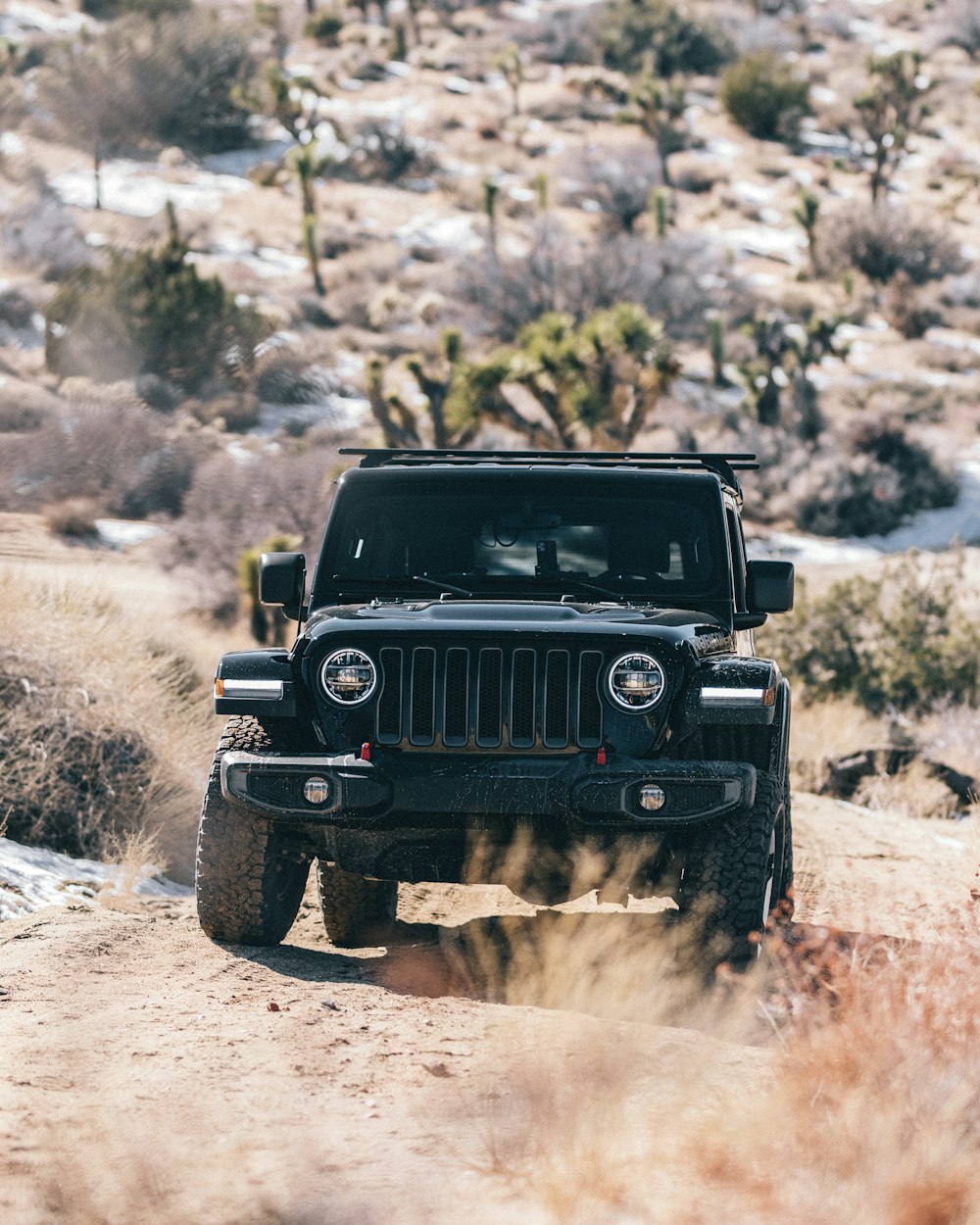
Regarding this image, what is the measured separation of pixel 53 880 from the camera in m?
8.30

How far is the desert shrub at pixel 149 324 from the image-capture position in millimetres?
35094

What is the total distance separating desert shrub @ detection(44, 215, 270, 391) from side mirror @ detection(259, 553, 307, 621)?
28478 mm

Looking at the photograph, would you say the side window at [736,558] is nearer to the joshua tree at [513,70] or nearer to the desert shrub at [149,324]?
the desert shrub at [149,324]

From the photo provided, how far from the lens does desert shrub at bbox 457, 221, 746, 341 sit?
42.6 m

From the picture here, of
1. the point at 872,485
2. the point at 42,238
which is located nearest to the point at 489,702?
the point at 872,485

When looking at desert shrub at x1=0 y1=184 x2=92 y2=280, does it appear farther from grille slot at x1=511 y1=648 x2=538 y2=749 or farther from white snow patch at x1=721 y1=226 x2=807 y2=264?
grille slot at x1=511 y1=648 x2=538 y2=749

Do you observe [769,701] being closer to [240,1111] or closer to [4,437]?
[240,1111]

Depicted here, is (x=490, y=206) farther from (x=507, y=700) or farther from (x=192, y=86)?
Result: (x=507, y=700)

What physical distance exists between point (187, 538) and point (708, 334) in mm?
21769

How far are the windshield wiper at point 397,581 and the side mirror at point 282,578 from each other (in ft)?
0.64

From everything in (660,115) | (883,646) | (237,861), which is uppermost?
(237,861)

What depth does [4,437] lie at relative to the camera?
28.4m

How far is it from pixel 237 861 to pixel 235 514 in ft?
67.7

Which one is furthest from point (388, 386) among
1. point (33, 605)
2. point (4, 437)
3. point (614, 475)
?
point (614, 475)
